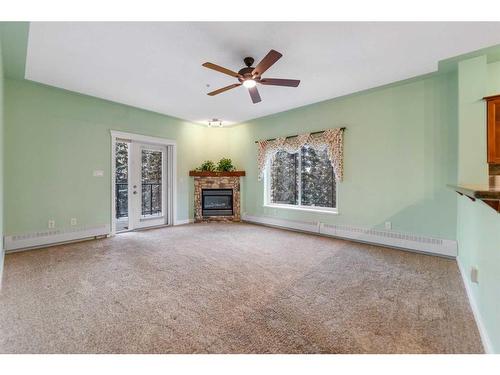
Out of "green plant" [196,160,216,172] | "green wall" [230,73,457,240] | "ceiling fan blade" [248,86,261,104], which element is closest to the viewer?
"ceiling fan blade" [248,86,261,104]

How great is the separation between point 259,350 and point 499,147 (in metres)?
3.37

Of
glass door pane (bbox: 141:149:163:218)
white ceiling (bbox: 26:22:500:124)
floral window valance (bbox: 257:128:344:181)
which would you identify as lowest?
Result: glass door pane (bbox: 141:149:163:218)

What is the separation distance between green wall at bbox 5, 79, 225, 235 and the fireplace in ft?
7.39

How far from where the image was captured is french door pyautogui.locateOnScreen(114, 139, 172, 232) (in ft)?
17.0

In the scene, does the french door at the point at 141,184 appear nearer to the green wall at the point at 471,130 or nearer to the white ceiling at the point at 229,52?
the white ceiling at the point at 229,52

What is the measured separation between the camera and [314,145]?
4.86 metres

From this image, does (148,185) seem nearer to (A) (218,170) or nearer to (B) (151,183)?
(B) (151,183)

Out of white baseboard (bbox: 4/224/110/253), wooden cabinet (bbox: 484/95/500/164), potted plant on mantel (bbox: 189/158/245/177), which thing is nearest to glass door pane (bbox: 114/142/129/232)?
white baseboard (bbox: 4/224/110/253)

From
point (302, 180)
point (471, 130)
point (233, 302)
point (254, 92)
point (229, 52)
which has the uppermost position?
point (229, 52)

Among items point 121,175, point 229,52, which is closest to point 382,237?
point 229,52

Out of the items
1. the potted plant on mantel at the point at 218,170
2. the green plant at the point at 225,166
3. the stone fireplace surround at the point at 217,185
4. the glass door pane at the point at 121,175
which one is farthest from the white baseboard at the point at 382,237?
the glass door pane at the point at 121,175

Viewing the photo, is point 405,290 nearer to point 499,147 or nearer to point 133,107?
point 499,147

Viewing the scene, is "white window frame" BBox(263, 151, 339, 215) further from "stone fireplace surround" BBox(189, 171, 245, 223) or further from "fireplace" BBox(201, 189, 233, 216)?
"fireplace" BBox(201, 189, 233, 216)

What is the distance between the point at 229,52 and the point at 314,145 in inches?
106
